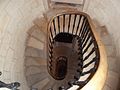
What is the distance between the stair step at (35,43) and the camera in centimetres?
495

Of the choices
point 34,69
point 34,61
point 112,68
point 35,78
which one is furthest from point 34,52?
point 112,68

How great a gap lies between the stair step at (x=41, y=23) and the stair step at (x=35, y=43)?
0.23 metres

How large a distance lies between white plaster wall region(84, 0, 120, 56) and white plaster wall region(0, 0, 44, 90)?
3.70 feet

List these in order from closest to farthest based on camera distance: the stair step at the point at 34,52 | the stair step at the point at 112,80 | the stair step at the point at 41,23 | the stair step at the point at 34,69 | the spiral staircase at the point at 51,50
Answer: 1. the spiral staircase at the point at 51,50
2. the stair step at the point at 112,80
3. the stair step at the point at 34,69
4. the stair step at the point at 34,52
5. the stair step at the point at 41,23

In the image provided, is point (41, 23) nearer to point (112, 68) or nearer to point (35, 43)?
point (35, 43)

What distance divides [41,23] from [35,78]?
1049 mm

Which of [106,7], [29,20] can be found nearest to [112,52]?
[106,7]

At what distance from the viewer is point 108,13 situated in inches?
200

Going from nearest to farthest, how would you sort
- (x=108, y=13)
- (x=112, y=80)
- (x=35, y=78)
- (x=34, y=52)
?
(x=112, y=80), (x=35, y=78), (x=34, y=52), (x=108, y=13)

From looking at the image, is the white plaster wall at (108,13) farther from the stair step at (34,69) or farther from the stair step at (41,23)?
the stair step at (34,69)

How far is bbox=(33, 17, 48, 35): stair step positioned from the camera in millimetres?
5109

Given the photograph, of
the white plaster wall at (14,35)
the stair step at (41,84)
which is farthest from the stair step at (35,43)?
the stair step at (41,84)

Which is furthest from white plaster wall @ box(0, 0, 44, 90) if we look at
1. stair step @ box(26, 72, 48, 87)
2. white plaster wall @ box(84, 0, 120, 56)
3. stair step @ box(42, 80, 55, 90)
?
white plaster wall @ box(84, 0, 120, 56)

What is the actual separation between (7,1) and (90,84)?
2.67m
